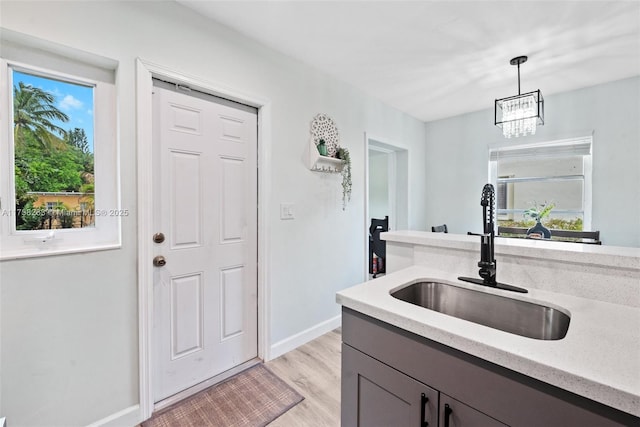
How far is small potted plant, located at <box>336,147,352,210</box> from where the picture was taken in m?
2.65

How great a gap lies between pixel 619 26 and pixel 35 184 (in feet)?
12.2

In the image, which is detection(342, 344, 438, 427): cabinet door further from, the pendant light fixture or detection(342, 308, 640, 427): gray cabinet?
the pendant light fixture

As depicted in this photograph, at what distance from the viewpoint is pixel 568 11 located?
1.76m

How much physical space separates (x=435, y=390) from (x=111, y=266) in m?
1.61

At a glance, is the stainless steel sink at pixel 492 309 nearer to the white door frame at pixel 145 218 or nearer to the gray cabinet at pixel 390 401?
the gray cabinet at pixel 390 401

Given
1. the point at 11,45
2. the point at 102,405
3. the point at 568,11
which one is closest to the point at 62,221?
the point at 11,45

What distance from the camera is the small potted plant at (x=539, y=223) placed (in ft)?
8.61

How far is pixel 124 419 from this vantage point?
1500 mm

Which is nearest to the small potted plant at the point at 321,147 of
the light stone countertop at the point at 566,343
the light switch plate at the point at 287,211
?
the light switch plate at the point at 287,211

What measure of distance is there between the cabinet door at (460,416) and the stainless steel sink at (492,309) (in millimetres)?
437

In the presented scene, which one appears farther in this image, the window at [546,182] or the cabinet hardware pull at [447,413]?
the window at [546,182]

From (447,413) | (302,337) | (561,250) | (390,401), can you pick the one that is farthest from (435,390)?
(302,337)

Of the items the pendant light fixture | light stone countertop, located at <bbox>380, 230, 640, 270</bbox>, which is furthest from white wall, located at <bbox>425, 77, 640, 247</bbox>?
light stone countertop, located at <bbox>380, 230, 640, 270</bbox>

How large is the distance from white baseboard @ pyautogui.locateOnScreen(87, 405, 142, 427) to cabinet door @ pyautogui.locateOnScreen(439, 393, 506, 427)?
163cm
